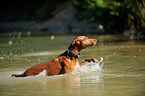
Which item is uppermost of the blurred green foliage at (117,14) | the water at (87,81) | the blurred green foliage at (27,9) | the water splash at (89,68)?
the blurred green foliage at (27,9)

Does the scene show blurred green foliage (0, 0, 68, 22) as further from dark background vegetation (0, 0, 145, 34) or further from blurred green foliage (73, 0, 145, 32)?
blurred green foliage (73, 0, 145, 32)

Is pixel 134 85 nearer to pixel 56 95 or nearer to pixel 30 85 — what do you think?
pixel 56 95

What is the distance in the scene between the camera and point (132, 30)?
31.5m

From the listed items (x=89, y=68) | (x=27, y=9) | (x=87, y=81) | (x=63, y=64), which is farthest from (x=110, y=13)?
(x=27, y=9)

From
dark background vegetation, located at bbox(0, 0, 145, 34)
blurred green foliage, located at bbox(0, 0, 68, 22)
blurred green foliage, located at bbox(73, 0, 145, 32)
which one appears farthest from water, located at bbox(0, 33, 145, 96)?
blurred green foliage, located at bbox(0, 0, 68, 22)

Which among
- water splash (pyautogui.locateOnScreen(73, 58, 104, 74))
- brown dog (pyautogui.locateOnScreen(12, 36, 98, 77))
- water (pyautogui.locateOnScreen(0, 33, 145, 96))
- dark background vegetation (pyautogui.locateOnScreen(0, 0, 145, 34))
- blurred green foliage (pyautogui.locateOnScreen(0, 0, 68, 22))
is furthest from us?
blurred green foliage (pyautogui.locateOnScreen(0, 0, 68, 22))

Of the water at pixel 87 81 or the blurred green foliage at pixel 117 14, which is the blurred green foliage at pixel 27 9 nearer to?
the blurred green foliage at pixel 117 14

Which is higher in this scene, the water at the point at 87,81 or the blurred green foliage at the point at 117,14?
the blurred green foliage at the point at 117,14

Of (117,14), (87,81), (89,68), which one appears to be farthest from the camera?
(117,14)

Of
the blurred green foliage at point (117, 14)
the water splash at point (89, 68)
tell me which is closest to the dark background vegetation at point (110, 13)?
the blurred green foliage at point (117, 14)

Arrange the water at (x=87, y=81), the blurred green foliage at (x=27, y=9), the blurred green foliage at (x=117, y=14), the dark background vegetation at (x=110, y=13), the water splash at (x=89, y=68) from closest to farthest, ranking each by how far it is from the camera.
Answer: the water at (x=87, y=81) < the water splash at (x=89, y=68) < the dark background vegetation at (x=110, y=13) < the blurred green foliage at (x=117, y=14) < the blurred green foliage at (x=27, y=9)

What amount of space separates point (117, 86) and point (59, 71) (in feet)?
7.52

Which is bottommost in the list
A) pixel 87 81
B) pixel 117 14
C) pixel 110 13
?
pixel 87 81

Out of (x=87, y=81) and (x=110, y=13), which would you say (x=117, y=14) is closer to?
(x=110, y=13)
